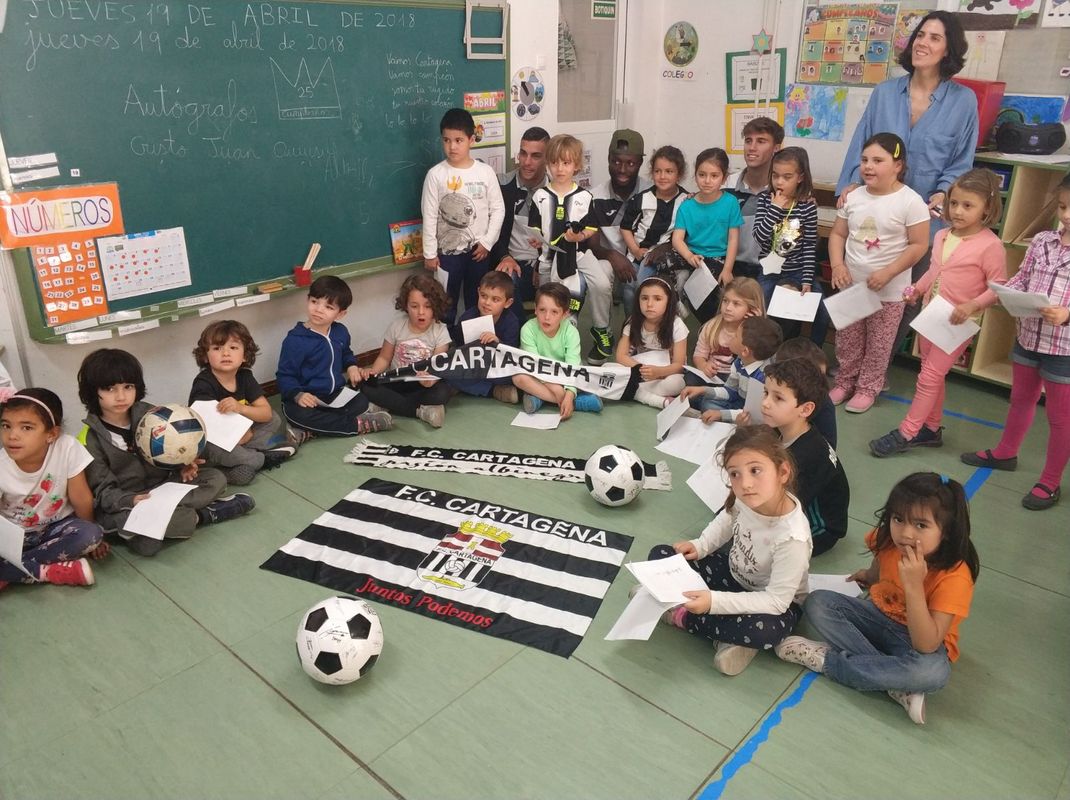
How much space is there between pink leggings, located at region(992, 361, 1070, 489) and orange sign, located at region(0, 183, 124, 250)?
12.8 feet

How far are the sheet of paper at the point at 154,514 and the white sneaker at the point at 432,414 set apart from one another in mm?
1288

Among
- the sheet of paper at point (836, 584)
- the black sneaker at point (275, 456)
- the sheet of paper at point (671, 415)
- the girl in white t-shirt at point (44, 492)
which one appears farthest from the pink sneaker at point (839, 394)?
the girl in white t-shirt at point (44, 492)

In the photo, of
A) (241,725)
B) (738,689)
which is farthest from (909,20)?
(241,725)

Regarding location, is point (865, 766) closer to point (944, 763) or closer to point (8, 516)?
point (944, 763)

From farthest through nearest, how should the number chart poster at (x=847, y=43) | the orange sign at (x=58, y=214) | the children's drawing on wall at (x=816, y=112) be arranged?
the children's drawing on wall at (x=816, y=112)
the number chart poster at (x=847, y=43)
the orange sign at (x=58, y=214)

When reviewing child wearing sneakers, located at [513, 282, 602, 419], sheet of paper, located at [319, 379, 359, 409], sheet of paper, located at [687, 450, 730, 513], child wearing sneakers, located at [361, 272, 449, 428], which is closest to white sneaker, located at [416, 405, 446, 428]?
child wearing sneakers, located at [361, 272, 449, 428]

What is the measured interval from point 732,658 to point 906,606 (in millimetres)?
512

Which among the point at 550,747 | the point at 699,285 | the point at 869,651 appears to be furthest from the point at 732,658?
the point at 699,285

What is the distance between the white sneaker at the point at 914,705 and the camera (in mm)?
2184

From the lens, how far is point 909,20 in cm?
468

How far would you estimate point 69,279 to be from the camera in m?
3.29

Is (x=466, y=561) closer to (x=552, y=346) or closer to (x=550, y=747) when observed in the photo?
(x=550, y=747)

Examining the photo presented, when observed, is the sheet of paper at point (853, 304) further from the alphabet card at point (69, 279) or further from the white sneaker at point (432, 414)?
the alphabet card at point (69, 279)

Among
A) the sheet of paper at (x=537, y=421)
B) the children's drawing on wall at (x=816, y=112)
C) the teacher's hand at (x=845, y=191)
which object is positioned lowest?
the sheet of paper at (x=537, y=421)
